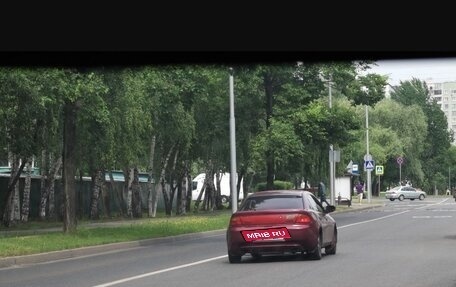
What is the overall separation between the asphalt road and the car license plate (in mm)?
532

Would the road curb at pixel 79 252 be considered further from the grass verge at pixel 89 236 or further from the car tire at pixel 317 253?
the car tire at pixel 317 253

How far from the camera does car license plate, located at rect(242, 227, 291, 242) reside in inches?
655

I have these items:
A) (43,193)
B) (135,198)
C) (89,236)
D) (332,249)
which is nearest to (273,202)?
(332,249)

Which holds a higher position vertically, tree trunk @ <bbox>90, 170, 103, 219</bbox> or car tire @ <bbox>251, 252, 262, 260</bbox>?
tree trunk @ <bbox>90, 170, 103, 219</bbox>

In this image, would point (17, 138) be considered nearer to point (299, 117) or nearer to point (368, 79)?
point (299, 117)

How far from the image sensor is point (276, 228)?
16641 mm

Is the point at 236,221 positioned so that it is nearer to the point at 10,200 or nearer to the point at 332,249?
the point at 332,249

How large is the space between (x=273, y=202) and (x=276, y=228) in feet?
2.42

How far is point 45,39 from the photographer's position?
10477 mm

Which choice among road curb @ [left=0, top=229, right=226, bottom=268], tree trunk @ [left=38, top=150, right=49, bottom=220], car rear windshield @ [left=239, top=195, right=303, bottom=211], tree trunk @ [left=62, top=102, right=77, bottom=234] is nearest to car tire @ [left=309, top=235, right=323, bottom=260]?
car rear windshield @ [left=239, top=195, right=303, bottom=211]

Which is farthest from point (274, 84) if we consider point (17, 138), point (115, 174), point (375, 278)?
point (375, 278)

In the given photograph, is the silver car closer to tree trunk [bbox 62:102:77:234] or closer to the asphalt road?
the asphalt road

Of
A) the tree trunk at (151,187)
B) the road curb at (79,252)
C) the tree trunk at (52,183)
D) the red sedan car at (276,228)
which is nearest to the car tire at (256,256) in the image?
the red sedan car at (276,228)

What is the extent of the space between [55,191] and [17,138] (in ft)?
44.7
